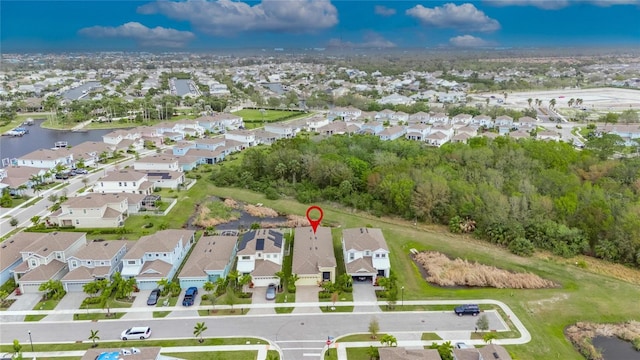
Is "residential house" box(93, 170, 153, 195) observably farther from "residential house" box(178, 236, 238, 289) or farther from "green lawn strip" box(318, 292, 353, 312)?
"green lawn strip" box(318, 292, 353, 312)

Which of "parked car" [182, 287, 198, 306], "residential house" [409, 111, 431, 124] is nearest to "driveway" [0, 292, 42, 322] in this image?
"parked car" [182, 287, 198, 306]

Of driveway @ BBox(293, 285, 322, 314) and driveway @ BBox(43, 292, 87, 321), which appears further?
driveway @ BBox(293, 285, 322, 314)

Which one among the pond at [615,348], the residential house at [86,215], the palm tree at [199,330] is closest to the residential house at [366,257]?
the palm tree at [199,330]

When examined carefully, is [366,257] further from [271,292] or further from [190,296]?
[190,296]

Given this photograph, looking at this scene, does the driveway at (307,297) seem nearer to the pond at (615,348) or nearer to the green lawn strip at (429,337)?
the green lawn strip at (429,337)

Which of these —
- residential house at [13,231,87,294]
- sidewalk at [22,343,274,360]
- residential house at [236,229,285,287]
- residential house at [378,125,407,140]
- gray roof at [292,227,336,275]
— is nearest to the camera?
sidewalk at [22,343,274,360]

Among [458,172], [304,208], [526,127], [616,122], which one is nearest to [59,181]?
[304,208]

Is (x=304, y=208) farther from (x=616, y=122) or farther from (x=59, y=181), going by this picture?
(x=616, y=122)

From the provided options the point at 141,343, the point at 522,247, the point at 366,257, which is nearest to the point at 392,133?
the point at 522,247
